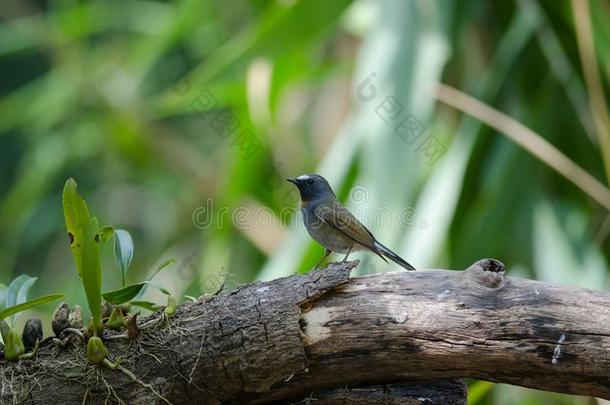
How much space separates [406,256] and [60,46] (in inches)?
220

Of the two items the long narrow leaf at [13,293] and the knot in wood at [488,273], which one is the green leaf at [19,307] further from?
the knot in wood at [488,273]

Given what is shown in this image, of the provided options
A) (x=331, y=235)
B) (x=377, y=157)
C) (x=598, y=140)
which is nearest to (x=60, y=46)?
(x=377, y=157)

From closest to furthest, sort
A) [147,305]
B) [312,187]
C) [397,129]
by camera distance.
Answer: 1. [147,305]
2. [312,187]
3. [397,129]

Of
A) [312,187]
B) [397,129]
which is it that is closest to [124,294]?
[312,187]

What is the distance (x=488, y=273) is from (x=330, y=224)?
1.44 metres

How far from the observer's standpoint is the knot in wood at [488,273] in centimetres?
287

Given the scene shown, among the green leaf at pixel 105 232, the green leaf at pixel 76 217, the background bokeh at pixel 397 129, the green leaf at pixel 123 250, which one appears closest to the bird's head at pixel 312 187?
the background bokeh at pixel 397 129

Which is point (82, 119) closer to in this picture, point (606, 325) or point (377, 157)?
point (377, 157)

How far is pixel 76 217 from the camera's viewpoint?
2879 mm

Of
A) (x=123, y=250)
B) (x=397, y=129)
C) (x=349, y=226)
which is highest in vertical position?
(x=397, y=129)

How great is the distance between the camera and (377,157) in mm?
5902

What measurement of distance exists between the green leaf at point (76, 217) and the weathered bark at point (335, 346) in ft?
1.02

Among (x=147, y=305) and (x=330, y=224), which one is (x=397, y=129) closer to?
(x=330, y=224)

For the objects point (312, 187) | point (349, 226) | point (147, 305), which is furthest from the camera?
point (312, 187)
